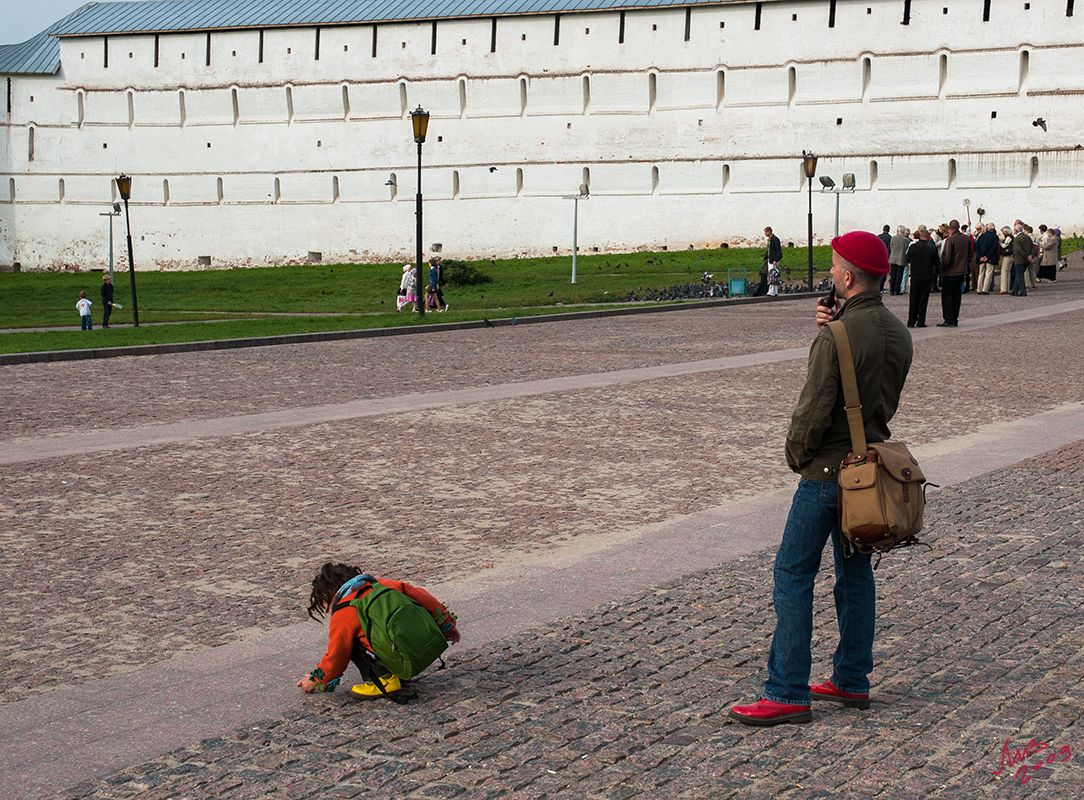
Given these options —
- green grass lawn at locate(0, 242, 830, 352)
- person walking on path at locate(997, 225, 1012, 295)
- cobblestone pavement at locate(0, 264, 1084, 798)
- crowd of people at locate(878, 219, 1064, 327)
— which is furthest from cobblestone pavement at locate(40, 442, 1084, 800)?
person walking on path at locate(997, 225, 1012, 295)

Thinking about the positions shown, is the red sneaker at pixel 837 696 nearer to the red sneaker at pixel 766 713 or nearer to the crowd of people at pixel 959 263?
the red sneaker at pixel 766 713

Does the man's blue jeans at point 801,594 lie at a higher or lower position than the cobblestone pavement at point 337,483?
higher

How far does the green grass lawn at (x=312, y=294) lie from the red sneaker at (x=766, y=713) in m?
16.4

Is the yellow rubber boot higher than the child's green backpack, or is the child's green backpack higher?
the child's green backpack

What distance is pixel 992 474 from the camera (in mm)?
8562

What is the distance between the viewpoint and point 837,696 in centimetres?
439

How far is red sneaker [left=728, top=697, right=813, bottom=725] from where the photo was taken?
13.7ft

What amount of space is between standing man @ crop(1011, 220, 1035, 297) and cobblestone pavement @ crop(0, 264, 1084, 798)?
53.5 feet

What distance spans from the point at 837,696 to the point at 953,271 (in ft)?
58.5

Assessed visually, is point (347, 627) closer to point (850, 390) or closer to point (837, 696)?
point (837, 696)

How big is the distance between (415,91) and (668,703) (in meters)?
58.8

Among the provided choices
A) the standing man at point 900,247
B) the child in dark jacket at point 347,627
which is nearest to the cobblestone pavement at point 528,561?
the child in dark jacket at point 347,627

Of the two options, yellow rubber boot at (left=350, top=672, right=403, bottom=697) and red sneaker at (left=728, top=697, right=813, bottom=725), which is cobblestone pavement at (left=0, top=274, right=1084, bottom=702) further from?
red sneaker at (left=728, top=697, right=813, bottom=725)

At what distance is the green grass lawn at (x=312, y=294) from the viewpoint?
23266 mm
